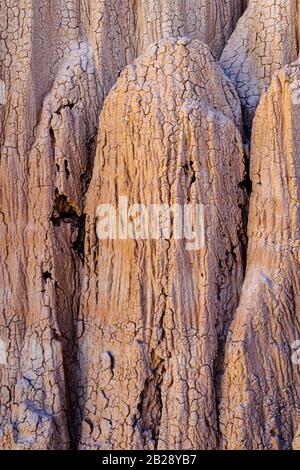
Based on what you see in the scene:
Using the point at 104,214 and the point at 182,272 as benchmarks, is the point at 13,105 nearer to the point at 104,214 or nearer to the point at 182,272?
the point at 104,214

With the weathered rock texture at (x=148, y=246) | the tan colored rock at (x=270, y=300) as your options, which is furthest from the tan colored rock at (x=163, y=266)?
the tan colored rock at (x=270, y=300)

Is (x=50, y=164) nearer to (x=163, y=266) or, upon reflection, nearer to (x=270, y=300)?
(x=163, y=266)

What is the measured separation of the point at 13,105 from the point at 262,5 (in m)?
1.94

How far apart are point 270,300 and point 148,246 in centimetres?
87

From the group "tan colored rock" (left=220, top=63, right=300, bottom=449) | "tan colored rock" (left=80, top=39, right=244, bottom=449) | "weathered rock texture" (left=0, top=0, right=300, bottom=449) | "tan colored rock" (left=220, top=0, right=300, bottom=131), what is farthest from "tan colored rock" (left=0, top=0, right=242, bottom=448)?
"tan colored rock" (left=220, top=63, right=300, bottom=449)

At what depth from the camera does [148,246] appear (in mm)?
6305

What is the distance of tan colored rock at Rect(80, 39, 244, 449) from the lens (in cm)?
609

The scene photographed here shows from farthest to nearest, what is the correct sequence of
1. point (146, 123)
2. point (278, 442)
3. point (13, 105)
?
point (13, 105)
point (146, 123)
point (278, 442)

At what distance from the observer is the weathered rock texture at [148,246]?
19.9ft

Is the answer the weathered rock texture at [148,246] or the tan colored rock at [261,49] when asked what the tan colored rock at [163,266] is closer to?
the weathered rock texture at [148,246]

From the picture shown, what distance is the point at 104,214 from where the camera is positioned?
6.53 meters
